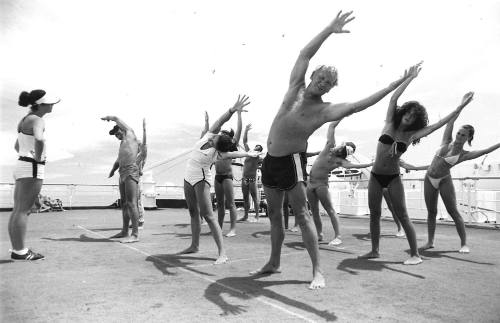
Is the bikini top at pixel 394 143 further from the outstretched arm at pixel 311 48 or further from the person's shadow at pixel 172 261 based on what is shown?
the person's shadow at pixel 172 261

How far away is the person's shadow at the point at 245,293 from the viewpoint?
97.6 inches

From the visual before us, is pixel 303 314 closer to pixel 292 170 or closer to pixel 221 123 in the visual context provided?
pixel 292 170

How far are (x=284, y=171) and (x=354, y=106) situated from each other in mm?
895

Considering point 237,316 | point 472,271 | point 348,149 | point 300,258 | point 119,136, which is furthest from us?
point 119,136

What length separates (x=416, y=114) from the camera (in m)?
4.18

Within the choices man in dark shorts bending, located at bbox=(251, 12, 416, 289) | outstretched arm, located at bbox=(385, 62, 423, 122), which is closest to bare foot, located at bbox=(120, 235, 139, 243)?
man in dark shorts bending, located at bbox=(251, 12, 416, 289)

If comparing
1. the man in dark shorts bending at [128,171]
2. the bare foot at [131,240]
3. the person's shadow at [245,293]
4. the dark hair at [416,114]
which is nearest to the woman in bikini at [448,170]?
the dark hair at [416,114]

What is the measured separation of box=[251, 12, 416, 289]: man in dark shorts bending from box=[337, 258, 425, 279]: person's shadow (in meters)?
0.92

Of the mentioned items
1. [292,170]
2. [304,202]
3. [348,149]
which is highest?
[348,149]

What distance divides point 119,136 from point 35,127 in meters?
2.34

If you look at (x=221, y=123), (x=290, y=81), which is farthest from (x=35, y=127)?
(x=290, y=81)

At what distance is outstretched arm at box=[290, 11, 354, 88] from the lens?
3068 millimetres

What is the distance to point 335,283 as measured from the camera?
10.8 ft

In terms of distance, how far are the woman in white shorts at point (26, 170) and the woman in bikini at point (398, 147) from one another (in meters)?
4.18
